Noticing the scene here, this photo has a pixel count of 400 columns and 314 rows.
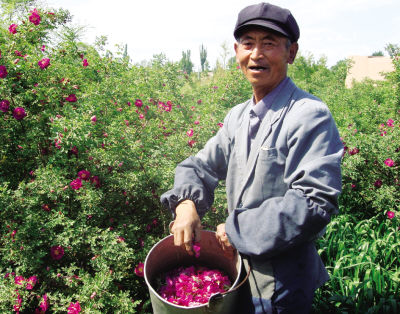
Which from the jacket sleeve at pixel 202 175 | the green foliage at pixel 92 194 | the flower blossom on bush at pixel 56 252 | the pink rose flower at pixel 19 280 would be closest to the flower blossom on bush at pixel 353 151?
the green foliage at pixel 92 194

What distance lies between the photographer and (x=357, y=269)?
2387 millimetres

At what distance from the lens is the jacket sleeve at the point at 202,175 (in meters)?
1.38

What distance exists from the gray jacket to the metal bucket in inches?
6.4

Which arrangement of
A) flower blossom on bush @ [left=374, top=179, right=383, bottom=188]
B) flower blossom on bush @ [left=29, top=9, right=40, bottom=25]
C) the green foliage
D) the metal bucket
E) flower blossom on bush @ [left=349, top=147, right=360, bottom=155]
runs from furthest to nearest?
flower blossom on bush @ [left=349, top=147, right=360, bottom=155], flower blossom on bush @ [left=374, top=179, right=383, bottom=188], flower blossom on bush @ [left=29, top=9, right=40, bottom=25], the green foliage, the metal bucket

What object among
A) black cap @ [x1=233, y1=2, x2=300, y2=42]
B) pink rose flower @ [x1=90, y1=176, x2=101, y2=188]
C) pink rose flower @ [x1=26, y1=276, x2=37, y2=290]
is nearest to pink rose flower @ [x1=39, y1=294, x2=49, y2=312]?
pink rose flower @ [x1=26, y1=276, x2=37, y2=290]

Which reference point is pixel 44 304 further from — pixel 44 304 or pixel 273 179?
pixel 273 179

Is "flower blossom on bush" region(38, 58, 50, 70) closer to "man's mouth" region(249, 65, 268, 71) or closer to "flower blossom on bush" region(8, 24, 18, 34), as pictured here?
"flower blossom on bush" region(8, 24, 18, 34)

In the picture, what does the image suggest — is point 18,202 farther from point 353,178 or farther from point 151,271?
point 353,178

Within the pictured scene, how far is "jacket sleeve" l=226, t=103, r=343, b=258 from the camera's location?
0.97 m

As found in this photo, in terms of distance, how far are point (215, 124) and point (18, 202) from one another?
2.21 meters

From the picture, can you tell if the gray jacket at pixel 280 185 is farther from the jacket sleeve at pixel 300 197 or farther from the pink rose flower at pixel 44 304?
the pink rose flower at pixel 44 304

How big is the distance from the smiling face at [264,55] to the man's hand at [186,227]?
65cm

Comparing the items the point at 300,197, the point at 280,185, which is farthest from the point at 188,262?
the point at 300,197

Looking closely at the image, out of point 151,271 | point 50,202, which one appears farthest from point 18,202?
point 151,271
